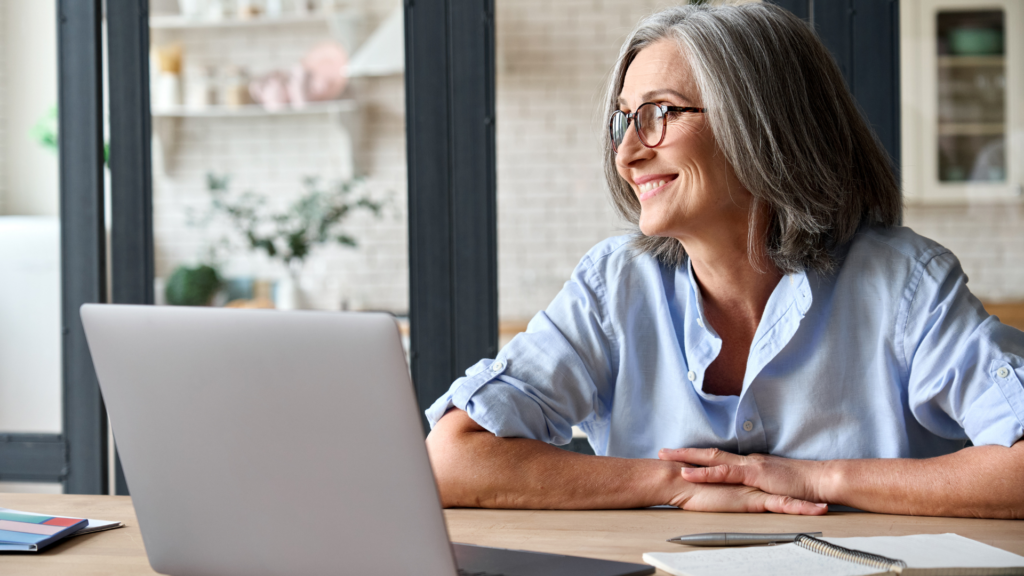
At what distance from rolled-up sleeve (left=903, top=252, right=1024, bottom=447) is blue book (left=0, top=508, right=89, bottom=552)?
1172 millimetres

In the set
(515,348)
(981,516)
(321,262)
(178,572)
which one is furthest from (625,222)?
(321,262)

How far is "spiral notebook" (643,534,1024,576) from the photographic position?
2.53 ft

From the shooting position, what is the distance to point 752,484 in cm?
113

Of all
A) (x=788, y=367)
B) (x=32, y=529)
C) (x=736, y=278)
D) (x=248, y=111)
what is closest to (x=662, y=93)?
(x=736, y=278)

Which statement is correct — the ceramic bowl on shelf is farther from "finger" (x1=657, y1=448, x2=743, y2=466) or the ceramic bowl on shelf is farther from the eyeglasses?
"finger" (x1=657, y1=448, x2=743, y2=466)

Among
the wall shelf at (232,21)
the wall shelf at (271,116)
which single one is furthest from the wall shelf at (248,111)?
the wall shelf at (232,21)

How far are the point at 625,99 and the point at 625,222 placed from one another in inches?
11.4

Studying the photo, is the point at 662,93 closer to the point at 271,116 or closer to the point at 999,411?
the point at 999,411

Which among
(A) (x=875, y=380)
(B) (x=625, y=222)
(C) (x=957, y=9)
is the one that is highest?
(C) (x=957, y=9)

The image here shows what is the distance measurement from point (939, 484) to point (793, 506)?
20 cm

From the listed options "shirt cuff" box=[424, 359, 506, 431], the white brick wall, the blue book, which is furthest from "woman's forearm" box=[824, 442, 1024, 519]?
the white brick wall

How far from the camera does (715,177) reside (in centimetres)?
137

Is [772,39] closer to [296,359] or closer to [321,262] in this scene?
[296,359]

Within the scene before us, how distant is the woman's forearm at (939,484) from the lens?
1.06 m
